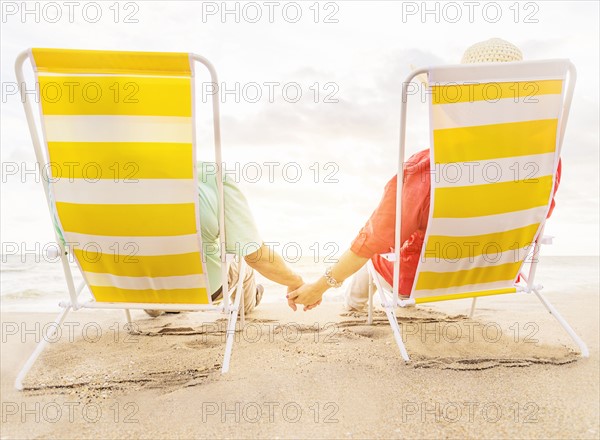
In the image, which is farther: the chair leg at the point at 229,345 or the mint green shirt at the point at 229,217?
the mint green shirt at the point at 229,217

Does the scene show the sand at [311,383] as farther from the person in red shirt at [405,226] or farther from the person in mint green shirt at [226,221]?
the person in mint green shirt at [226,221]

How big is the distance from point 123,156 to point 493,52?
190 centimetres

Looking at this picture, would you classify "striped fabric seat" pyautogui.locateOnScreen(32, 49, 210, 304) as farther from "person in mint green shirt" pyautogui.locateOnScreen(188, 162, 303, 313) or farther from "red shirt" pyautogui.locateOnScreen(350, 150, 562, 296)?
"red shirt" pyautogui.locateOnScreen(350, 150, 562, 296)

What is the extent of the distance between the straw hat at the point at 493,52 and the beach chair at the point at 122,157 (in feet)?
4.69

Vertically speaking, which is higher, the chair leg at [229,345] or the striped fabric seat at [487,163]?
the striped fabric seat at [487,163]

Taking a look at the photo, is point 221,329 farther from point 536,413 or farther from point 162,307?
point 536,413

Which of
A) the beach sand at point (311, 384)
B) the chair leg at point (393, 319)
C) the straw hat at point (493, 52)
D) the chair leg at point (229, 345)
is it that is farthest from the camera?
the straw hat at point (493, 52)

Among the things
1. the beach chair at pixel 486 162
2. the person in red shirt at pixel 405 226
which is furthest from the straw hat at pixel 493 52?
the beach chair at pixel 486 162

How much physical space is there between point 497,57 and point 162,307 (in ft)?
6.92

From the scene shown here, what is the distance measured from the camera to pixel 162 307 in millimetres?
2287

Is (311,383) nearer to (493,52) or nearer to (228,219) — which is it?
(228,219)

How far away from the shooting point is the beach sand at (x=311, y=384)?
1701 millimetres

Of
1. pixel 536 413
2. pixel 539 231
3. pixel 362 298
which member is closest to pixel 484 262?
pixel 539 231

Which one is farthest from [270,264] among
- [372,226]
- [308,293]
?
[372,226]
